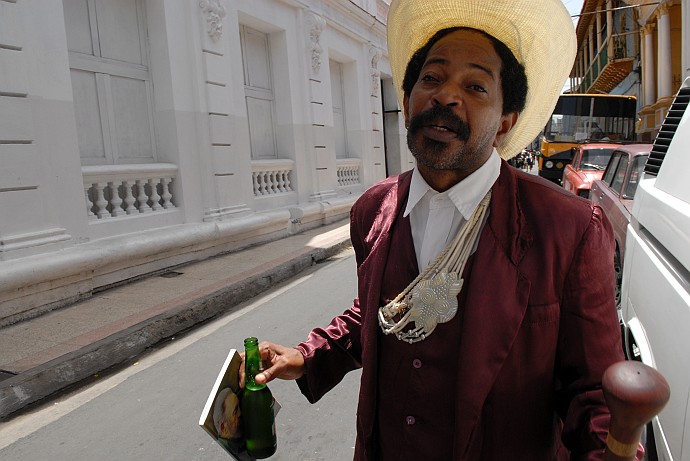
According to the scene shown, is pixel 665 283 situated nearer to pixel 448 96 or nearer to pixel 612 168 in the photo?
pixel 448 96

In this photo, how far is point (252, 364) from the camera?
1.66 m

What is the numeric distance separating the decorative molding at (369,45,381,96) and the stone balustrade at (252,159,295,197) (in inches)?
198

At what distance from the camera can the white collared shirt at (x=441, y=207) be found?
1.43 metres

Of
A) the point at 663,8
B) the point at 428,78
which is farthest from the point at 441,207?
Result: the point at 663,8

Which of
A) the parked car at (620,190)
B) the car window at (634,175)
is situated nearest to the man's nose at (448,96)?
the parked car at (620,190)

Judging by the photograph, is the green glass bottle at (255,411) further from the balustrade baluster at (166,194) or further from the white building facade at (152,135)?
the balustrade baluster at (166,194)

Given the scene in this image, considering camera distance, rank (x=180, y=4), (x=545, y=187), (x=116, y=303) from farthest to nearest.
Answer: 1. (x=180, y=4)
2. (x=116, y=303)
3. (x=545, y=187)

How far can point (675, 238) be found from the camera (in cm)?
178

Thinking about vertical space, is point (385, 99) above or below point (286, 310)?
above

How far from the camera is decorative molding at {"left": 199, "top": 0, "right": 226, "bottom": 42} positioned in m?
7.67

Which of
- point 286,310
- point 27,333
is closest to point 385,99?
point 286,310

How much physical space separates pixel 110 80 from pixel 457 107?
6.39 metres

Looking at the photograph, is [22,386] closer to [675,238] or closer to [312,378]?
[312,378]

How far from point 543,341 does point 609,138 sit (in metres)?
16.0
